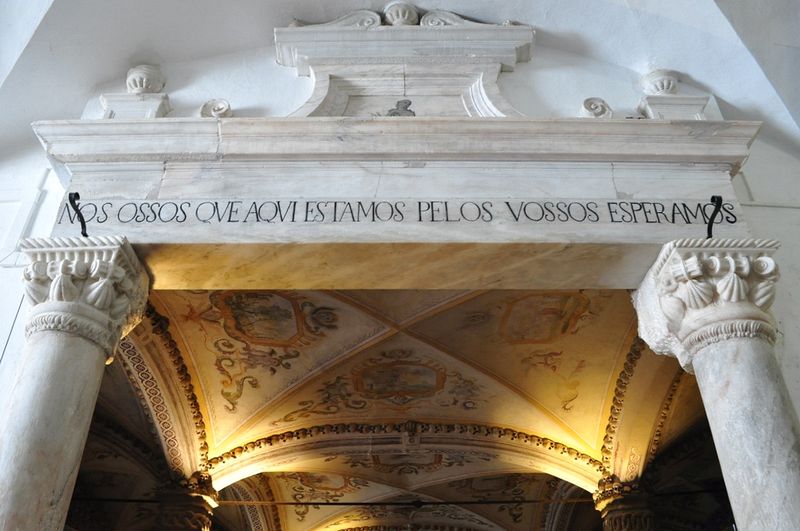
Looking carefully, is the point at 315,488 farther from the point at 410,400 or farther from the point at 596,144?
the point at 596,144

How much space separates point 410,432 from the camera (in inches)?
346

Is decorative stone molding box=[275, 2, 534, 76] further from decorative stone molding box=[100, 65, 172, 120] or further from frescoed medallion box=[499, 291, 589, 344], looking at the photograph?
frescoed medallion box=[499, 291, 589, 344]

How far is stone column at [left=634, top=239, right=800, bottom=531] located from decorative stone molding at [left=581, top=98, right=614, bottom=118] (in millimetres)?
1200

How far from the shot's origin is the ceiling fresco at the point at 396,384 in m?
7.06

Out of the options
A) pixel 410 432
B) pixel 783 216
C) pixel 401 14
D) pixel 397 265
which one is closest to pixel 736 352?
pixel 783 216

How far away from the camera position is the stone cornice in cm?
505

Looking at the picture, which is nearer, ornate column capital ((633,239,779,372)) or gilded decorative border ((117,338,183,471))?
ornate column capital ((633,239,779,372))

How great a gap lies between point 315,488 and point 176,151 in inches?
256

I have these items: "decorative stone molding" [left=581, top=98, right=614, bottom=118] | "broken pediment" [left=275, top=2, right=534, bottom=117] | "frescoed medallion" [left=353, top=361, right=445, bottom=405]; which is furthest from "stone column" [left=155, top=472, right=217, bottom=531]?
"decorative stone molding" [left=581, top=98, right=614, bottom=118]

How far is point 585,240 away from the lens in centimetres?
465

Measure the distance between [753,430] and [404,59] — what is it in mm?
3340

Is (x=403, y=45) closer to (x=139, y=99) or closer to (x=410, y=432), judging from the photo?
(x=139, y=99)

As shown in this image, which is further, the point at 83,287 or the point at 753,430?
the point at 83,287

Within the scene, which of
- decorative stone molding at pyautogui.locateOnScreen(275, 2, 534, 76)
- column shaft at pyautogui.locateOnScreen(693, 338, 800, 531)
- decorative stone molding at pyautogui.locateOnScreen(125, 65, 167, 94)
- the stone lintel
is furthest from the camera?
decorative stone molding at pyautogui.locateOnScreen(275, 2, 534, 76)
